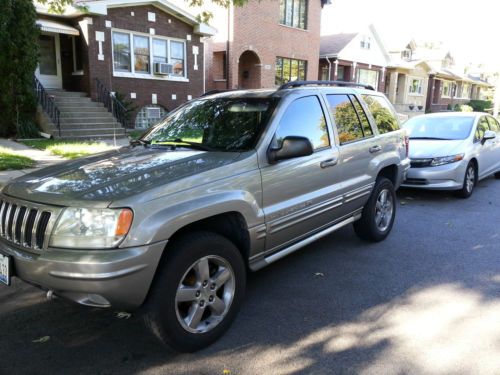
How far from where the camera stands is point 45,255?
105 inches

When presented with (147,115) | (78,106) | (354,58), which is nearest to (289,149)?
(78,106)

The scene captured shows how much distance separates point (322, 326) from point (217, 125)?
Answer: 1930 millimetres

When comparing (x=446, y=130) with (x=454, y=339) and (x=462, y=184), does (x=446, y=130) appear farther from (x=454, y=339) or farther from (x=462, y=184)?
(x=454, y=339)

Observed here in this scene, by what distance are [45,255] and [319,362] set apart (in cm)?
190

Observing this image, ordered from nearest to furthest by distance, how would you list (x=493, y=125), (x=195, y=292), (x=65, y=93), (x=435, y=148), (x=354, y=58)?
(x=195, y=292)
(x=435, y=148)
(x=493, y=125)
(x=65, y=93)
(x=354, y=58)

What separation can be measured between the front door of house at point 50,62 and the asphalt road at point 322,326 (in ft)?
46.0

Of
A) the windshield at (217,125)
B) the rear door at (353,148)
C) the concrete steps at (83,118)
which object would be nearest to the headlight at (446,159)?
the rear door at (353,148)

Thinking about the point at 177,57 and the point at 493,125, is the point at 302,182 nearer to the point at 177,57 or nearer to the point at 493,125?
the point at 493,125

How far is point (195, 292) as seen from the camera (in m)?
3.01

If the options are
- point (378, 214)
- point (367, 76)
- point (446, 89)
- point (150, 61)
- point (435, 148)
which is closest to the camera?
point (378, 214)

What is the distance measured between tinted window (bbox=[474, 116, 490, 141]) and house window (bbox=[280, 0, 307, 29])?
55.4 ft

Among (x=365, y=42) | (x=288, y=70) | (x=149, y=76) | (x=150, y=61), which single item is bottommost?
(x=149, y=76)

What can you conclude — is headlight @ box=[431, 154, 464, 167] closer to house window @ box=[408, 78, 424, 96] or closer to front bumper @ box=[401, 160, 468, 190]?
front bumper @ box=[401, 160, 468, 190]

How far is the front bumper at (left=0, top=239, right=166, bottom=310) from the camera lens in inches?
99.8
